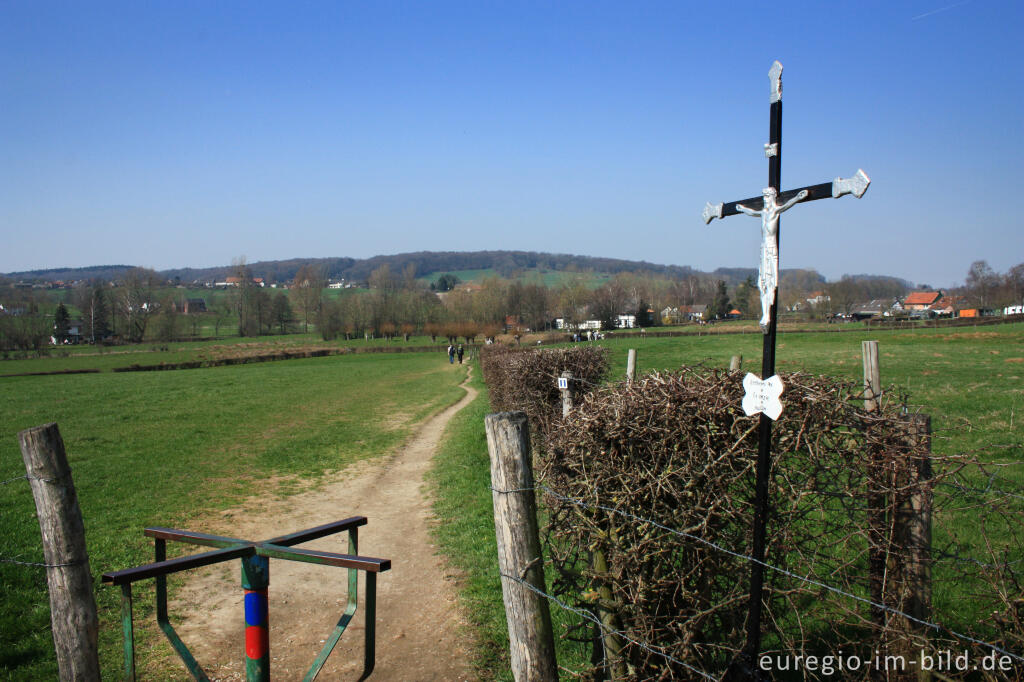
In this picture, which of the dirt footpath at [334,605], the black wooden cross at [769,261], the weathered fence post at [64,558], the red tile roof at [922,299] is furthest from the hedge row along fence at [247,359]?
the red tile roof at [922,299]

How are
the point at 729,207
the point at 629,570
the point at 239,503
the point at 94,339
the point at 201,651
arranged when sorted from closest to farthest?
the point at 729,207 → the point at 629,570 → the point at 201,651 → the point at 239,503 → the point at 94,339

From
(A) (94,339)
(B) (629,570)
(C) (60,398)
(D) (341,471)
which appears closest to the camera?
(B) (629,570)

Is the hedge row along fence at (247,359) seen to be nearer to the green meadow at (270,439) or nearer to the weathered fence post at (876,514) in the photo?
the green meadow at (270,439)

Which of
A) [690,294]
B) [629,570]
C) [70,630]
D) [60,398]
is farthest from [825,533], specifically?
[690,294]

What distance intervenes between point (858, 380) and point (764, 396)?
59.1 inches

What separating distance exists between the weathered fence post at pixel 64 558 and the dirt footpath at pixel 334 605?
134 centimetres

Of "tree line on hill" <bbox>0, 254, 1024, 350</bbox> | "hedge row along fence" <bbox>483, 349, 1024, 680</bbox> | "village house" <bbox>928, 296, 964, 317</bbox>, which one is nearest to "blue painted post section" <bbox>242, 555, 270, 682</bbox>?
"hedge row along fence" <bbox>483, 349, 1024, 680</bbox>

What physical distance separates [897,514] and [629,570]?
160cm

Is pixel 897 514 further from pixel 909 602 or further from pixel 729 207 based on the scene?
pixel 729 207

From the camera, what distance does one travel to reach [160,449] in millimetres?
16297

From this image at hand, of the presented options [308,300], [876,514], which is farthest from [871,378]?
[308,300]

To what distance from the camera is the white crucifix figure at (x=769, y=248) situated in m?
2.99

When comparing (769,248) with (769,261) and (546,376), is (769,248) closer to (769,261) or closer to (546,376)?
(769,261)

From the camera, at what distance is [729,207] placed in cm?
351
